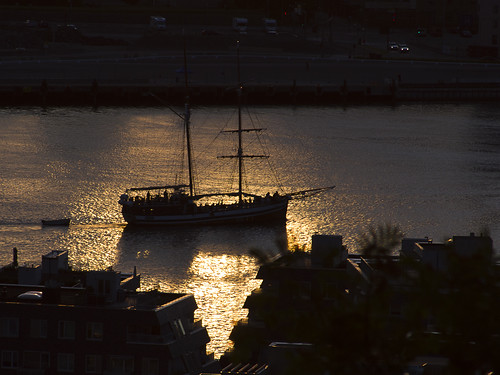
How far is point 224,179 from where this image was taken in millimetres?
49156

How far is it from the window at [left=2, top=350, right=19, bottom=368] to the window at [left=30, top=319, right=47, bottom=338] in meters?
0.45

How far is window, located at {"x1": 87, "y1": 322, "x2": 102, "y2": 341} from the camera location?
17469 mm

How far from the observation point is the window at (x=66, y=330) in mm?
17516

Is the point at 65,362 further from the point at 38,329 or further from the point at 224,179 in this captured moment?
the point at 224,179

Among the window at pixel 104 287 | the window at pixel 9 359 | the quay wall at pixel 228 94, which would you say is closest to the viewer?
the window at pixel 9 359

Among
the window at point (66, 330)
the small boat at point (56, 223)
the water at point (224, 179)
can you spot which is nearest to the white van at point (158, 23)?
the water at point (224, 179)

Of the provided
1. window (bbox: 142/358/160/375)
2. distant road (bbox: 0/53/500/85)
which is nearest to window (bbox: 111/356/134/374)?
window (bbox: 142/358/160/375)

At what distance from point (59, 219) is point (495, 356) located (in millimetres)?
34079

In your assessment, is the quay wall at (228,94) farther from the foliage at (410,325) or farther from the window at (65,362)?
the foliage at (410,325)

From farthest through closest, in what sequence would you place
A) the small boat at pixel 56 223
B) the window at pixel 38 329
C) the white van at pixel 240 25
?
the white van at pixel 240 25 < the small boat at pixel 56 223 < the window at pixel 38 329

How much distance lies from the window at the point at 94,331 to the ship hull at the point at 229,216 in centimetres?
2323

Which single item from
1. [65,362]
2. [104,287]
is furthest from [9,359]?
[104,287]

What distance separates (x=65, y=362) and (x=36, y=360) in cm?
48

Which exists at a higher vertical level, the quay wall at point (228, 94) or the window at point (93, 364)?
the quay wall at point (228, 94)
